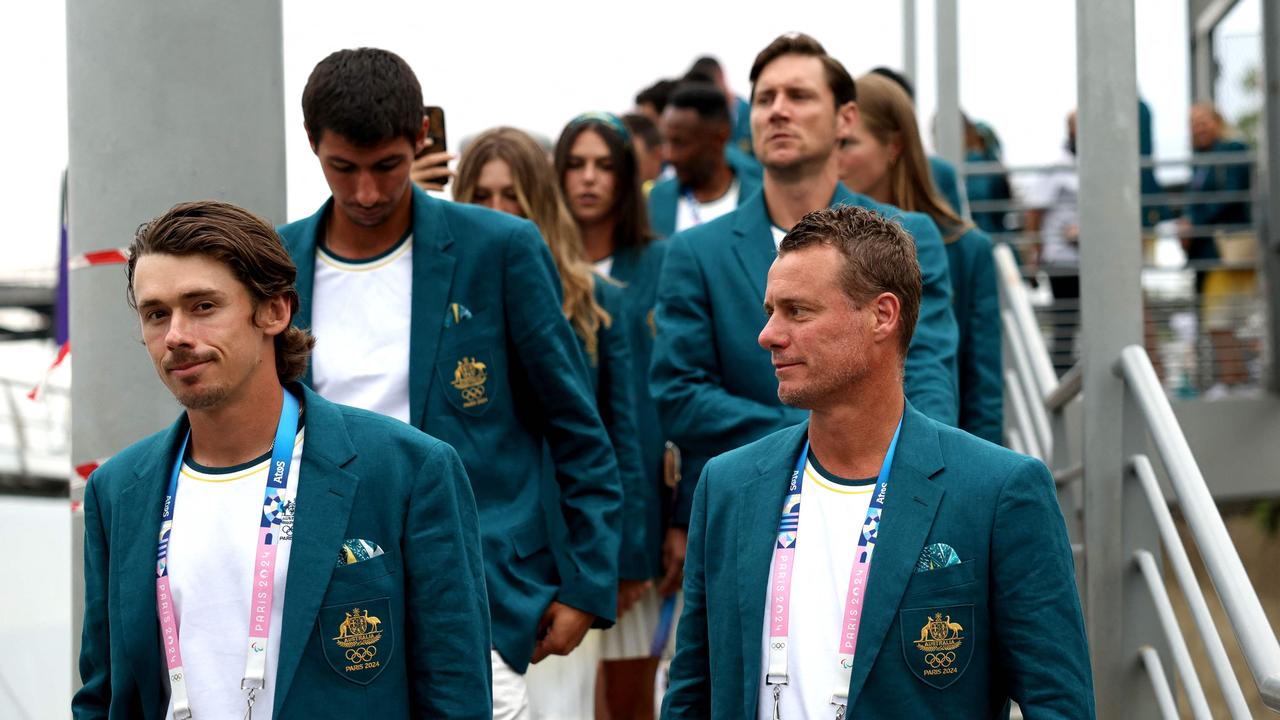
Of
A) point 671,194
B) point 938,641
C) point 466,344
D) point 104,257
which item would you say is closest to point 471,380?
point 466,344

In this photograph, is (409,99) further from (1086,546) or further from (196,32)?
(1086,546)

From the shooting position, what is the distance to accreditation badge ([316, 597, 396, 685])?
11.4 ft

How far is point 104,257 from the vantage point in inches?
184

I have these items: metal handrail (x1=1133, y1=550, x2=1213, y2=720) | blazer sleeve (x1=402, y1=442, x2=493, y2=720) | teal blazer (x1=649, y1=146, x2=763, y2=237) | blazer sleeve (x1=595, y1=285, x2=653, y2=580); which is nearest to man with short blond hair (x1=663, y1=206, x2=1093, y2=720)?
blazer sleeve (x1=402, y1=442, x2=493, y2=720)

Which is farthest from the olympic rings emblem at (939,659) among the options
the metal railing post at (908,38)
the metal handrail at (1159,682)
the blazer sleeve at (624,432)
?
the metal railing post at (908,38)

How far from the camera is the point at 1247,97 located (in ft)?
47.9

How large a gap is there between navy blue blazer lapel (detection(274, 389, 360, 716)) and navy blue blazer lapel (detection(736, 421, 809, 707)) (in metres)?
0.78

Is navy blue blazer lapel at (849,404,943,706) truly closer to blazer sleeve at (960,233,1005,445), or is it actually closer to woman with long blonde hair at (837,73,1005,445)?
blazer sleeve at (960,233,1005,445)

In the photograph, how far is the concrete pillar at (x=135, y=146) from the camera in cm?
461

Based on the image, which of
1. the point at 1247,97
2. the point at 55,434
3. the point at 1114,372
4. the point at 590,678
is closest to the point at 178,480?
the point at 590,678

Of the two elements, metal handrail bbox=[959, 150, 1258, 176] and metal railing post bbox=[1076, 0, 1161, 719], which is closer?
metal railing post bbox=[1076, 0, 1161, 719]

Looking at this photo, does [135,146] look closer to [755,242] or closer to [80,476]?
[80,476]

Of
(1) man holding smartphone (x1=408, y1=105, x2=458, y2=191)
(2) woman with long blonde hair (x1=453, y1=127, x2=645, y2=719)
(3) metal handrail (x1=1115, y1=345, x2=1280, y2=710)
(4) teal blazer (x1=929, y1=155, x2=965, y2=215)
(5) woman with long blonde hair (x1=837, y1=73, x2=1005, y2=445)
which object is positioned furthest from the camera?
(4) teal blazer (x1=929, y1=155, x2=965, y2=215)

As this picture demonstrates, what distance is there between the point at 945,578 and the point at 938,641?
0.40ft
